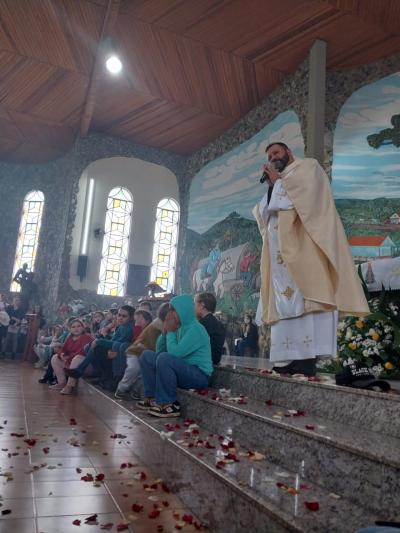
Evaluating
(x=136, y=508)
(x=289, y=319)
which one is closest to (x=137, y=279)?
(x=289, y=319)

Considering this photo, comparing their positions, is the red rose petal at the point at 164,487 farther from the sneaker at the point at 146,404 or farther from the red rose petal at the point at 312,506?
the sneaker at the point at 146,404

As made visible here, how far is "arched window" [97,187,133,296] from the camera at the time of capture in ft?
40.7

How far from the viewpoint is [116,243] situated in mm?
12672

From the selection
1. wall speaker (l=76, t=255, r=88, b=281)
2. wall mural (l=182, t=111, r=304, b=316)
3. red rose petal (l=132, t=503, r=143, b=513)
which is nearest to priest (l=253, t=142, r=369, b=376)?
red rose petal (l=132, t=503, r=143, b=513)

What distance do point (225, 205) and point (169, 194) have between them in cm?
328

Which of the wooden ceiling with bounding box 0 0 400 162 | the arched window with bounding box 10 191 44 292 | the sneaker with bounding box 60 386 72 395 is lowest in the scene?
the sneaker with bounding box 60 386 72 395

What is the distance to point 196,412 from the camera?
3068 mm

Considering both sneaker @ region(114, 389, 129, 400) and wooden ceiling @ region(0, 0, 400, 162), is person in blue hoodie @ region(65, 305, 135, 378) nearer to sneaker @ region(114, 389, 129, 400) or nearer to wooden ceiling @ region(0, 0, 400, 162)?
sneaker @ region(114, 389, 129, 400)

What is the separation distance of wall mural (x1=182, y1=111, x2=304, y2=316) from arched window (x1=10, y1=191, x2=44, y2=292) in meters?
5.01

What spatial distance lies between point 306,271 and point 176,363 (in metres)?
1.12

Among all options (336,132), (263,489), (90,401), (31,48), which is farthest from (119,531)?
(31,48)

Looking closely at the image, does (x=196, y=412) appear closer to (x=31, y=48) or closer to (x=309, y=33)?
(x=309, y=33)

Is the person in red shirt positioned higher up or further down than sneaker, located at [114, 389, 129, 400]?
higher up

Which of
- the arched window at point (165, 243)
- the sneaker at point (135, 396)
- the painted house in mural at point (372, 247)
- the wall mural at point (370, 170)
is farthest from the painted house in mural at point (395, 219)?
the arched window at point (165, 243)
